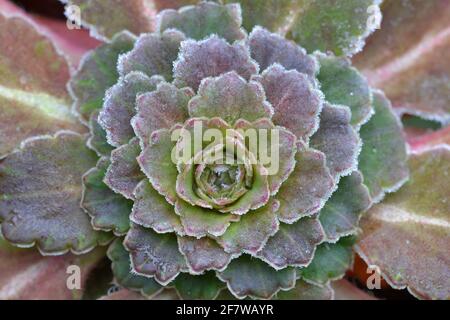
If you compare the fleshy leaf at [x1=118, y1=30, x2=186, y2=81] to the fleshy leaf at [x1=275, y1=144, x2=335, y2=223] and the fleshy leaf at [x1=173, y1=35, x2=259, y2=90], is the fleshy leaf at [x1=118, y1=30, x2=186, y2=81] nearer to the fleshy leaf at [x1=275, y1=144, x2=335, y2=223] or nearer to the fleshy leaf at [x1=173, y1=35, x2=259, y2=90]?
the fleshy leaf at [x1=173, y1=35, x2=259, y2=90]

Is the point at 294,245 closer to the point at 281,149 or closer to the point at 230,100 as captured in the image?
the point at 281,149

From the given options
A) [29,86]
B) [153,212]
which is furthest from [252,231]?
[29,86]

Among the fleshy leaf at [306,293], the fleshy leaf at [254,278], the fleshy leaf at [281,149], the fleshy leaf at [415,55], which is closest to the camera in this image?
the fleshy leaf at [281,149]

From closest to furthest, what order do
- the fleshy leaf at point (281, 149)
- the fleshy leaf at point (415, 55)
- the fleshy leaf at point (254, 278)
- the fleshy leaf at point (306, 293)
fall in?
1. the fleshy leaf at point (281, 149)
2. the fleshy leaf at point (254, 278)
3. the fleshy leaf at point (306, 293)
4. the fleshy leaf at point (415, 55)

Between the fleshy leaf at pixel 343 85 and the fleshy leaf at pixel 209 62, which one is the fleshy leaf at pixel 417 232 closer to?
the fleshy leaf at pixel 343 85

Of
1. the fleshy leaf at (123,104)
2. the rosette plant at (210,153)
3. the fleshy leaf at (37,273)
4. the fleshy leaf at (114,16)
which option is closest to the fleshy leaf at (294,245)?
the rosette plant at (210,153)
